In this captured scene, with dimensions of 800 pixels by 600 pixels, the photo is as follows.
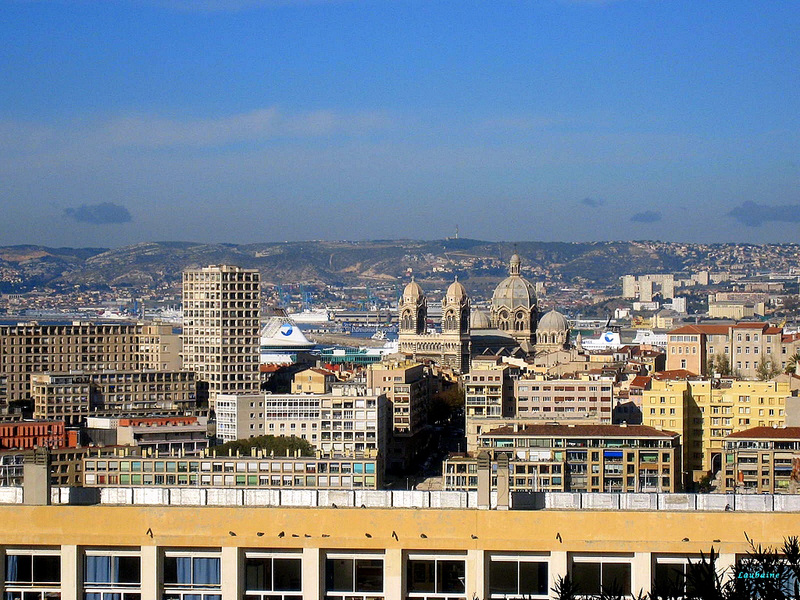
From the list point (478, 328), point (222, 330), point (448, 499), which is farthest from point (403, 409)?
point (448, 499)

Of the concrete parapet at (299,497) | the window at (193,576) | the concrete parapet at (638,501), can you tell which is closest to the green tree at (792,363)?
the concrete parapet at (638,501)

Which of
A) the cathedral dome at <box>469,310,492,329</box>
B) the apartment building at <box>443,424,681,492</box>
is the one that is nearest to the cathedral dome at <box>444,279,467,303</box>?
the cathedral dome at <box>469,310,492,329</box>

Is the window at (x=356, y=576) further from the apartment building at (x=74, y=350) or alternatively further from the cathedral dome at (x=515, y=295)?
the cathedral dome at (x=515, y=295)

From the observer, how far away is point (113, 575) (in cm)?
1662

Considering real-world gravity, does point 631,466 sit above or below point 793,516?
below

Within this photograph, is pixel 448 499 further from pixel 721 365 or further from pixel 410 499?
pixel 721 365

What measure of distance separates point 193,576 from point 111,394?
66.2 metres

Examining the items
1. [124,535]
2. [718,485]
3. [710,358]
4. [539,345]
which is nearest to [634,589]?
[124,535]

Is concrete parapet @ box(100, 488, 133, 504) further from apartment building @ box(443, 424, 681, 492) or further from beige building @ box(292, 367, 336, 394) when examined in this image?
beige building @ box(292, 367, 336, 394)

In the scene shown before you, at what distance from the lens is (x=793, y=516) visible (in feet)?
53.0

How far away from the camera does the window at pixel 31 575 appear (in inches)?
658

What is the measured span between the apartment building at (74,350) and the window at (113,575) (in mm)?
71104

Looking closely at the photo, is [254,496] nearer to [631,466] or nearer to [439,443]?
[631,466]

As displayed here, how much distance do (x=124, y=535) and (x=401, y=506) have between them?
2839 mm
